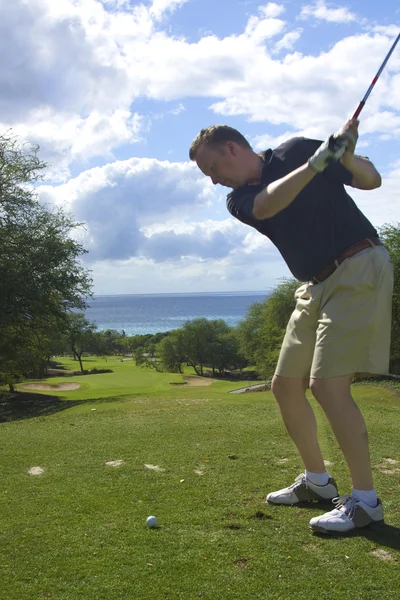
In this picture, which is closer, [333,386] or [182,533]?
[182,533]

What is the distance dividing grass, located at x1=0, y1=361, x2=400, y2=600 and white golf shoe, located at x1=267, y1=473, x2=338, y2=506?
0.28 ft

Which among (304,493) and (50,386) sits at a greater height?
(304,493)

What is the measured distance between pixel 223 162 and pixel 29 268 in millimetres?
20698

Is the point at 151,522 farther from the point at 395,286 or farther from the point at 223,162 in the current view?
the point at 395,286

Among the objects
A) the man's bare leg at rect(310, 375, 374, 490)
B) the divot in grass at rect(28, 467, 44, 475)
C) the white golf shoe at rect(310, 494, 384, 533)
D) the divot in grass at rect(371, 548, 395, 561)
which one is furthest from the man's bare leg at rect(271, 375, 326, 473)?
the divot in grass at rect(28, 467, 44, 475)

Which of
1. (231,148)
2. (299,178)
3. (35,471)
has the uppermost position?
(231,148)

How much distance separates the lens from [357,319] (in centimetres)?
313

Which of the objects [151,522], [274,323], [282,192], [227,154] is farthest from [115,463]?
[274,323]

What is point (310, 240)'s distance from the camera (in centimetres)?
323

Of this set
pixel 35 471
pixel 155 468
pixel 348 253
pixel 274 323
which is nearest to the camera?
pixel 348 253

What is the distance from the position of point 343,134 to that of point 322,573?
213 centimetres

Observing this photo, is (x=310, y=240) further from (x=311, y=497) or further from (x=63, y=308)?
(x=63, y=308)

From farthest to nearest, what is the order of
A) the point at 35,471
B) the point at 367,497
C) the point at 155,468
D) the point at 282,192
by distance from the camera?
1. the point at 35,471
2. the point at 155,468
3. the point at 367,497
4. the point at 282,192

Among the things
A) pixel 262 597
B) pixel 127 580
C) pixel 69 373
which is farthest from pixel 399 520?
pixel 69 373
